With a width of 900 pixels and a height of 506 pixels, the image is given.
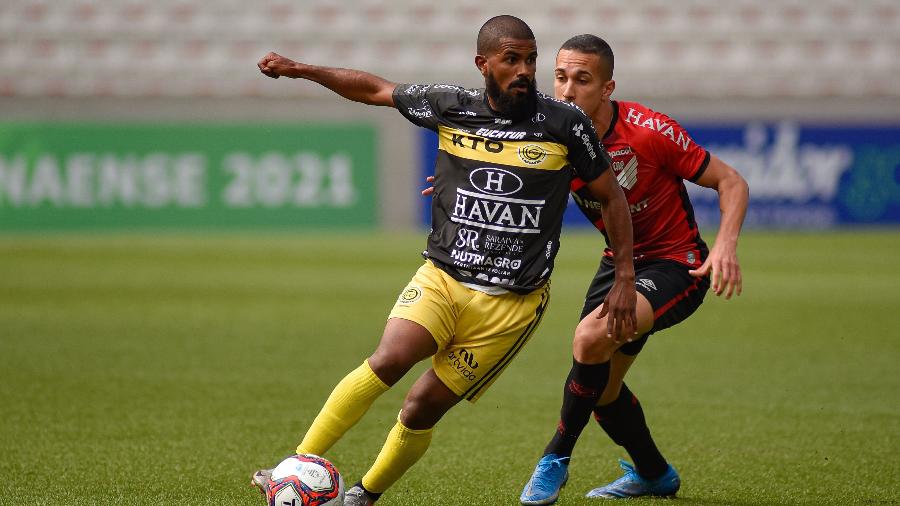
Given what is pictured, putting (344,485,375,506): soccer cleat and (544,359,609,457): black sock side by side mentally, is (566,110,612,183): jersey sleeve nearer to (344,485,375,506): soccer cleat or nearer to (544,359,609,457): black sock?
(544,359,609,457): black sock

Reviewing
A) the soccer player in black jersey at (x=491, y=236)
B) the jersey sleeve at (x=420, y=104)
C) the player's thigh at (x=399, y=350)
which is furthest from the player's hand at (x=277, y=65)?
the player's thigh at (x=399, y=350)

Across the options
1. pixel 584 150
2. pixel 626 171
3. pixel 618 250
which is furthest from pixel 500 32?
pixel 626 171

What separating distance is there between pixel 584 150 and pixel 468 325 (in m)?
0.77

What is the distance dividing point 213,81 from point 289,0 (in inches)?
108

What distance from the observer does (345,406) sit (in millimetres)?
4402

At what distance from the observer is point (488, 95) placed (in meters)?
4.61

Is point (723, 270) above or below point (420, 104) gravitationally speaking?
below

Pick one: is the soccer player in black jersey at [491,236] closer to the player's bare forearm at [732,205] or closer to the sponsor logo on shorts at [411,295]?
the sponsor logo on shorts at [411,295]

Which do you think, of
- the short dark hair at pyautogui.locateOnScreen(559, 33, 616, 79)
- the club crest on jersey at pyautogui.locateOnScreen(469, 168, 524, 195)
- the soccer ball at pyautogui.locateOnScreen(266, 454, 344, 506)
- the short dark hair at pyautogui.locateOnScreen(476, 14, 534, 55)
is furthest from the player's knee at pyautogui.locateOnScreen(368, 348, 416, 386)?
the short dark hair at pyautogui.locateOnScreen(559, 33, 616, 79)

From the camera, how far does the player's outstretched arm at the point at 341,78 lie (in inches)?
187

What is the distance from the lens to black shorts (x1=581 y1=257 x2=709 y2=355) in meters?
5.07

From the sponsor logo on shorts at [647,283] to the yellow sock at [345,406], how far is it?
4.18ft

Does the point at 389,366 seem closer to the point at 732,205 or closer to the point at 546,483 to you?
the point at 546,483

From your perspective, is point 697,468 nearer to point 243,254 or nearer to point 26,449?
point 26,449
